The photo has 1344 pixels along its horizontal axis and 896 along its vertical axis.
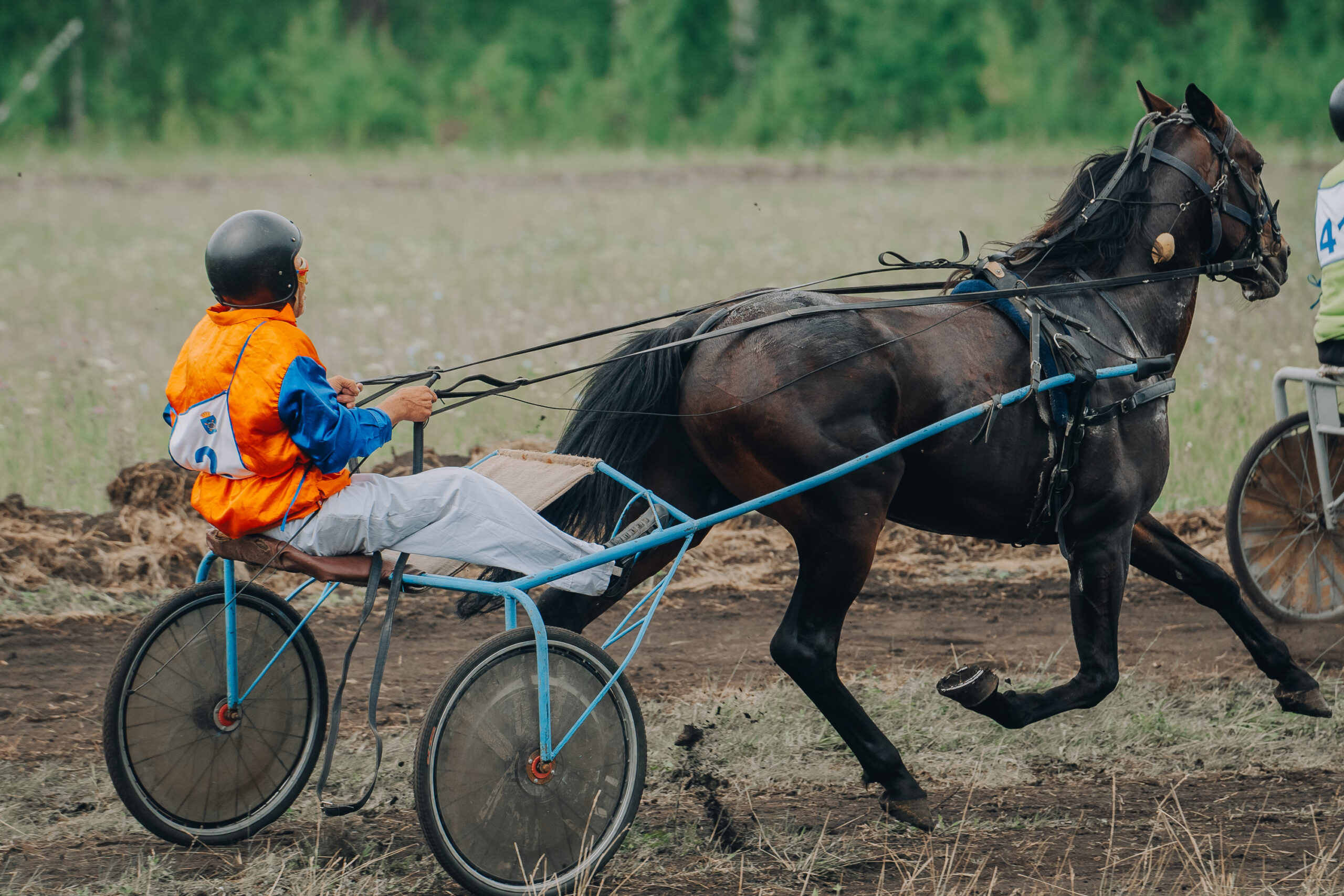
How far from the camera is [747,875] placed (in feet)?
12.5

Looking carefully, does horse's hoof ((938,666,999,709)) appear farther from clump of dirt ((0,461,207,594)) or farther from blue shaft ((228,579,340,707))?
clump of dirt ((0,461,207,594))

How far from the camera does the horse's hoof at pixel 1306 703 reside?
4.86m

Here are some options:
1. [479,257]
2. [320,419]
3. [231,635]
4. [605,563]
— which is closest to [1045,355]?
[605,563]

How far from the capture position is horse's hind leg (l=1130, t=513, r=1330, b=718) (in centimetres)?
488

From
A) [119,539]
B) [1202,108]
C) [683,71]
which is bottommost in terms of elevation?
[119,539]

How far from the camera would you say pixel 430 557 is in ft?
12.7

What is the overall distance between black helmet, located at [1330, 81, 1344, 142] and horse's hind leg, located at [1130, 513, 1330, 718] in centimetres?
196

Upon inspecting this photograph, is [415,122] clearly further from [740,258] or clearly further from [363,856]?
[363,856]

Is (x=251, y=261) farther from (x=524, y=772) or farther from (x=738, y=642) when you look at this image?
(x=738, y=642)

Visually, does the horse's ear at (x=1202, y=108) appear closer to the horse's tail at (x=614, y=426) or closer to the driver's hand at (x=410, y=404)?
the horse's tail at (x=614, y=426)

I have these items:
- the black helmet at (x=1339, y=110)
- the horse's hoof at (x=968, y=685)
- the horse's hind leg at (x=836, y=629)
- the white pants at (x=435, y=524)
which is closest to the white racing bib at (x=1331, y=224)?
the black helmet at (x=1339, y=110)

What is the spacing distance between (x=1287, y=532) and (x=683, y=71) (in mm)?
26504

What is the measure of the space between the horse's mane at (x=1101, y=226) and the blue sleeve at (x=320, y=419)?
99.7 inches

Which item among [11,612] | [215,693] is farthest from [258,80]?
[215,693]
